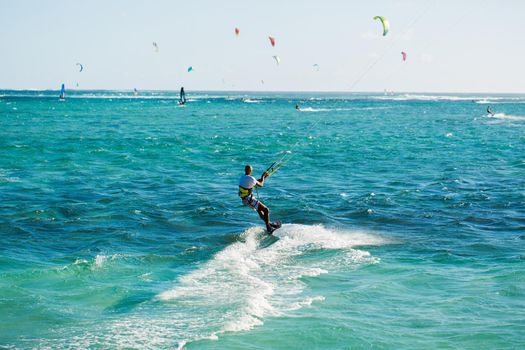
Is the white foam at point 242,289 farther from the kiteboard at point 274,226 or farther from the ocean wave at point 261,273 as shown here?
the kiteboard at point 274,226

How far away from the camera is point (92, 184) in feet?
80.4

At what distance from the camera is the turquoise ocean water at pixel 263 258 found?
387 inches

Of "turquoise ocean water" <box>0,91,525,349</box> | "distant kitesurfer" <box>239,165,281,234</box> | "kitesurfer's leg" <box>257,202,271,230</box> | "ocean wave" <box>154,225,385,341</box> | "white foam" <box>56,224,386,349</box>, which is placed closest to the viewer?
"white foam" <box>56,224,386,349</box>

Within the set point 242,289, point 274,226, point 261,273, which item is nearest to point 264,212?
point 274,226

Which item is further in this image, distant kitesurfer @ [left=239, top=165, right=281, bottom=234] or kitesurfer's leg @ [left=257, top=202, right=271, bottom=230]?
kitesurfer's leg @ [left=257, top=202, right=271, bottom=230]

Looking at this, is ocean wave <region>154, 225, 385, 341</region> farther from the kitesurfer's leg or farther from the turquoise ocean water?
the kitesurfer's leg

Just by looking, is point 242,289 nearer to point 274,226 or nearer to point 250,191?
point 250,191

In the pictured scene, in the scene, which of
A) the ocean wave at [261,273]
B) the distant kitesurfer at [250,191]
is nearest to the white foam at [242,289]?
the ocean wave at [261,273]

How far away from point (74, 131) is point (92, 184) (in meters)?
31.3

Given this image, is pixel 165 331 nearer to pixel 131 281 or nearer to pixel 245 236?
pixel 131 281

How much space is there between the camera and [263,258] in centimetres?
1413

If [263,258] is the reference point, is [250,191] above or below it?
above

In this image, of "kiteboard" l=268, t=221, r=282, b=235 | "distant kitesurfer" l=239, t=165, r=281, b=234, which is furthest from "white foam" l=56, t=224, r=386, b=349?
"distant kitesurfer" l=239, t=165, r=281, b=234

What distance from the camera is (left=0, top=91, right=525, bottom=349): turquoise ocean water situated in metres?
9.82
